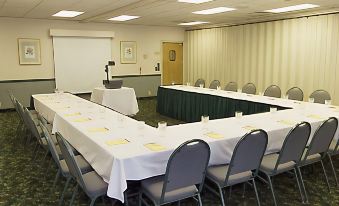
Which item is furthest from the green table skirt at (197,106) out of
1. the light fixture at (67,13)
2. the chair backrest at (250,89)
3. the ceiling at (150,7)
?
the light fixture at (67,13)

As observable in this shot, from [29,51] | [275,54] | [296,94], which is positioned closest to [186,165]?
[296,94]

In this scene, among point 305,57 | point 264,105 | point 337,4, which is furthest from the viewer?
point 305,57

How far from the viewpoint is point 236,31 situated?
899cm

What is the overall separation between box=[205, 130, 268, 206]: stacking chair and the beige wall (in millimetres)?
7282

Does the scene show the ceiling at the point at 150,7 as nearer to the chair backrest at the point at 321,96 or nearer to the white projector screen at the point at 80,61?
the white projector screen at the point at 80,61

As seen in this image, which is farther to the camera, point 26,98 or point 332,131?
point 26,98

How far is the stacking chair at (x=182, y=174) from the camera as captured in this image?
87.0 inches

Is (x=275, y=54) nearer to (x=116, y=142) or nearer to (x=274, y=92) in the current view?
(x=274, y=92)

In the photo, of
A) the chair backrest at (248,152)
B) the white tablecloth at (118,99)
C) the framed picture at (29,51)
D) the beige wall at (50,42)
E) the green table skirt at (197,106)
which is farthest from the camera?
the framed picture at (29,51)

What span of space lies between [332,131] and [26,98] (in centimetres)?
779

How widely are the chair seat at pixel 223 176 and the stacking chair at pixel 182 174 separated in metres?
0.24

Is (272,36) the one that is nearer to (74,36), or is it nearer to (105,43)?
(105,43)

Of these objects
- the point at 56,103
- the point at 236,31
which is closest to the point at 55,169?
the point at 56,103

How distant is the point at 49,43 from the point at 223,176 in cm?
749
